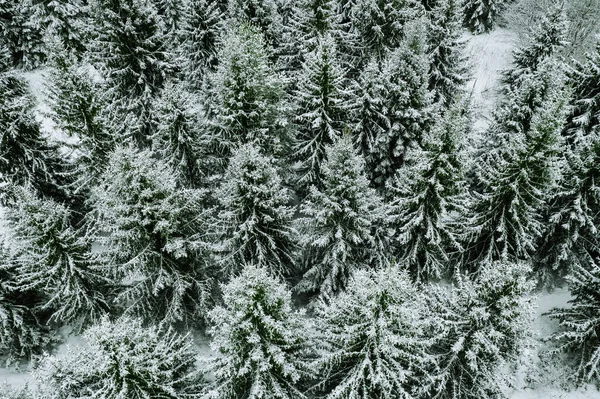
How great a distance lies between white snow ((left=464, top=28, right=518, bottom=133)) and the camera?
124ft

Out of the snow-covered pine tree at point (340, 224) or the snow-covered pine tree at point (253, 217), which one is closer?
the snow-covered pine tree at point (253, 217)

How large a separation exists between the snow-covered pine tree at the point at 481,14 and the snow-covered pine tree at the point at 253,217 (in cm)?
3284

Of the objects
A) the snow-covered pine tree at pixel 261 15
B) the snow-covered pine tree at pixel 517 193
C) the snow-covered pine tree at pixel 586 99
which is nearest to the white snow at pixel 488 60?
the snow-covered pine tree at pixel 586 99

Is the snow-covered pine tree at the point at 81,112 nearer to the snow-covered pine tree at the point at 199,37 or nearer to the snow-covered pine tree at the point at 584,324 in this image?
the snow-covered pine tree at the point at 199,37

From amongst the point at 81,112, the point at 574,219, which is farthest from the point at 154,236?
the point at 574,219

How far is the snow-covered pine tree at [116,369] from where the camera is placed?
1356cm

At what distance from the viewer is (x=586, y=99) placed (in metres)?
22.6

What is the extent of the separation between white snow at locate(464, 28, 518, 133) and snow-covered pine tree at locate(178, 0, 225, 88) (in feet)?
76.4

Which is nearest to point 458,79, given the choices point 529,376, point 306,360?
point 529,376

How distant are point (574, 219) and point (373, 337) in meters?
14.0

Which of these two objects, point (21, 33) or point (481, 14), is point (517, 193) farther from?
point (21, 33)

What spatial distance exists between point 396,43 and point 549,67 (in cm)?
1176

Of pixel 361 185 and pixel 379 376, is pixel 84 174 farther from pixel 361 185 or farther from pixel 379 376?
pixel 379 376

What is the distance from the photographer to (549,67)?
66.8 ft
